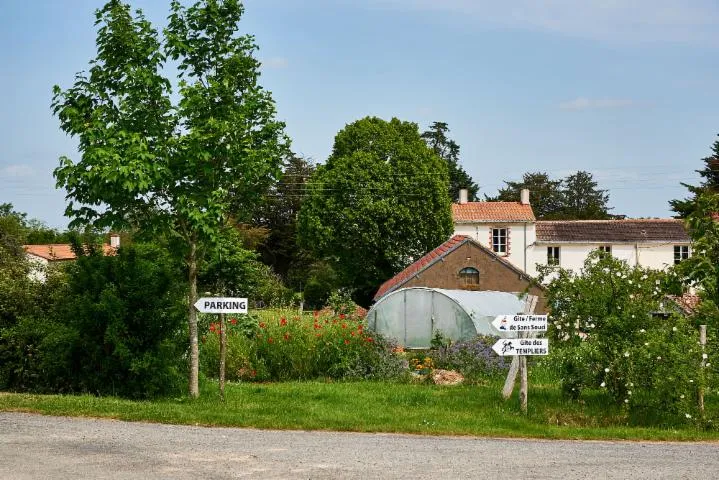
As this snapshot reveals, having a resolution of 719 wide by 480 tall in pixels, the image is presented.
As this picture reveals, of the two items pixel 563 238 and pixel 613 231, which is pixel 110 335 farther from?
pixel 613 231

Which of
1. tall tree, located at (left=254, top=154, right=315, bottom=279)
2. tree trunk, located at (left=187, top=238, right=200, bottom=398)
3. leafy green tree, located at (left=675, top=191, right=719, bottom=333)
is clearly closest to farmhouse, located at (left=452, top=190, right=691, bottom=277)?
tall tree, located at (left=254, top=154, right=315, bottom=279)

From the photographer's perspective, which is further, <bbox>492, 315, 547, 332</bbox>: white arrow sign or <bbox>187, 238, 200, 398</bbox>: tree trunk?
<bbox>187, 238, 200, 398</bbox>: tree trunk

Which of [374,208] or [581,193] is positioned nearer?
[374,208]

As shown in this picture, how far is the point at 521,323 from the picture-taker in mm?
15828

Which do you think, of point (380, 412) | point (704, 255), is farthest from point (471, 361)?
point (380, 412)

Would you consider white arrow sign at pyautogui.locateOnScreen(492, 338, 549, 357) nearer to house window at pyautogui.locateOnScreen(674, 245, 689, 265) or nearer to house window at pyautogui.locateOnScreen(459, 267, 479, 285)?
house window at pyautogui.locateOnScreen(459, 267, 479, 285)

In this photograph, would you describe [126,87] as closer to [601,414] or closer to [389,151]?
[601,414]

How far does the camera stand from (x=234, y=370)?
20688 millimetres

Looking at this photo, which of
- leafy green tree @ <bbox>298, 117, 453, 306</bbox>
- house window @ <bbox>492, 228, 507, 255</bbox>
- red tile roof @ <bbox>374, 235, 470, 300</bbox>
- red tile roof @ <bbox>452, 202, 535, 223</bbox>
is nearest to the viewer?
red tile roof @ <bbox>374, 235, 470, 300</bbox>

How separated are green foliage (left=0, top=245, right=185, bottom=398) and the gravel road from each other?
244 centimetres

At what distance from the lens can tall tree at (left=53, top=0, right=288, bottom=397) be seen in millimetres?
15375

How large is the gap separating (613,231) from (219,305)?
57.1 m

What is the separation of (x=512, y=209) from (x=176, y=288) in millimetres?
53701

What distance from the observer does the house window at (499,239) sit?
68.1 metres
